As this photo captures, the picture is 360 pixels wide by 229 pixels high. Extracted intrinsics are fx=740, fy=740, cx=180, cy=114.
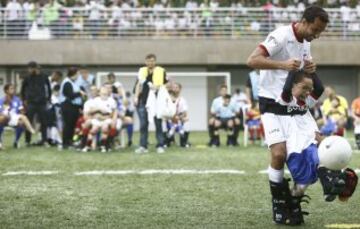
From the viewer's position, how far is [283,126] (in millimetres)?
7246

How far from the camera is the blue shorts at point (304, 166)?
698 cm

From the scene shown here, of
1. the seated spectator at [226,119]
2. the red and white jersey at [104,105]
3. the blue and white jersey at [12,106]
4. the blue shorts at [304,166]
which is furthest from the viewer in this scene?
the seated spectator at [226,119]

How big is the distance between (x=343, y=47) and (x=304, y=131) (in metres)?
25.0

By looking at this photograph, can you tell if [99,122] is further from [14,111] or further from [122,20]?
[122,20]

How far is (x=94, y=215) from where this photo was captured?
24.8ft

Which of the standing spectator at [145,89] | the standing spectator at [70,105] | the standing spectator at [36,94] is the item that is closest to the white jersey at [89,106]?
the standing spectator at [145,89]

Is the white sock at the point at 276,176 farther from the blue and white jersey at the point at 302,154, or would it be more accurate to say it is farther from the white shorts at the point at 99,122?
the white shorts at the point at 99,122

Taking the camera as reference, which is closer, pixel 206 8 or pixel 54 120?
pixel 54 120

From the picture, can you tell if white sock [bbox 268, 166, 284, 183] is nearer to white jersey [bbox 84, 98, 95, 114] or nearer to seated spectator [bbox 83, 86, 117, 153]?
seated spectator [bbox 83, 86, 117, 153]

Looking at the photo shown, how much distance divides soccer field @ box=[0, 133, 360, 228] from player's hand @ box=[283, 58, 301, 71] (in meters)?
1.50

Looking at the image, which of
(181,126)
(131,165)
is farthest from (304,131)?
(181,126)

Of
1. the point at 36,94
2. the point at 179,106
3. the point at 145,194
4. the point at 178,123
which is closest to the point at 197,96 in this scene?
the point at 179,106

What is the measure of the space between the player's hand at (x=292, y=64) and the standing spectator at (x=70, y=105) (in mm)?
11592

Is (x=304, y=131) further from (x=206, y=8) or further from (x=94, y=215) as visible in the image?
(x=206, y=8)
